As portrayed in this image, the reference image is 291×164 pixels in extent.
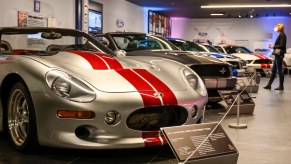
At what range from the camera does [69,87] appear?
2846mm

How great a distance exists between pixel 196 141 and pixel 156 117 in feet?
2.11

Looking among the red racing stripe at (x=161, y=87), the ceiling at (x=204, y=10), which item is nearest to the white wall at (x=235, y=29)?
the ceiling at (x=204, y=10)

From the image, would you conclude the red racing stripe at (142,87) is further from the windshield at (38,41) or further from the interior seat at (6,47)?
the interior seat at (6,47)

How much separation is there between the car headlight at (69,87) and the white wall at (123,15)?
10.8 metres

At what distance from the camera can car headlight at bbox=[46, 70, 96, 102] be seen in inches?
110

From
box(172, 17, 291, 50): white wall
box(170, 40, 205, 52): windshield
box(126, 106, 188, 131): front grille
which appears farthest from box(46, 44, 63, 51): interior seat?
box(172, 17, 291, 50): white wall

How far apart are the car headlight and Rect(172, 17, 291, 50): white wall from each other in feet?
68.6

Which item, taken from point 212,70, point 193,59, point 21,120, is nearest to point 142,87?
point 21,120

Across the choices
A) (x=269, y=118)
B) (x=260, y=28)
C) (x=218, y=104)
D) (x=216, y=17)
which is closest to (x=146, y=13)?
(x=216, y=17)

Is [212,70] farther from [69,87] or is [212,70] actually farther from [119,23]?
[119,23]

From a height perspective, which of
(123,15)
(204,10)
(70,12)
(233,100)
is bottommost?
(233,100)

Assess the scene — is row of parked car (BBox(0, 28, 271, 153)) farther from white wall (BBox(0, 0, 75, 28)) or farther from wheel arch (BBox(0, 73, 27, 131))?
white wall (BBox(0, 0, 75, 28))

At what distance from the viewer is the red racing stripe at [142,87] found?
2.92 meters

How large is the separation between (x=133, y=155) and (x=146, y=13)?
16.4 metres
